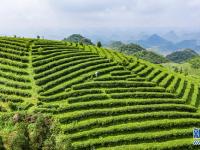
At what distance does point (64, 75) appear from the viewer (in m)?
73.6

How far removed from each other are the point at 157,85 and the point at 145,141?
893 inches

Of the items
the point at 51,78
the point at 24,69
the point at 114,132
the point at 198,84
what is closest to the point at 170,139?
the point at 114,132

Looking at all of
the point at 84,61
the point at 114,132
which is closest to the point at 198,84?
the point at 84,61

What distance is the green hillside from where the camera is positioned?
58.0 meters

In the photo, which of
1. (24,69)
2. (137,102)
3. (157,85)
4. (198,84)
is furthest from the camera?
(198,84)

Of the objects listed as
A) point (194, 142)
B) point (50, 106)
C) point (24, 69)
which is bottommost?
point (194, 142)

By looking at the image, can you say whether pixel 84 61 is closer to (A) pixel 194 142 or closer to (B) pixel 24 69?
(B) pixel 24 69

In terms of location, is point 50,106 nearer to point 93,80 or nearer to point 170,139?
point 93,80

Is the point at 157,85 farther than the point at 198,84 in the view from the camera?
No

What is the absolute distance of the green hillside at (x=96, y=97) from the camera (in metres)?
58.0

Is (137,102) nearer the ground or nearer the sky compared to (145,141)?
nearer the sky

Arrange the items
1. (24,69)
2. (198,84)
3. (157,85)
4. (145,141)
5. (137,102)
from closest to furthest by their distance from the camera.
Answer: (145,141)
(137,102)
(24,69)
(157,85)
(198,84)

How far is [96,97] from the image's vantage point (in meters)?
66.7

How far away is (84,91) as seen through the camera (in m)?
67.9
